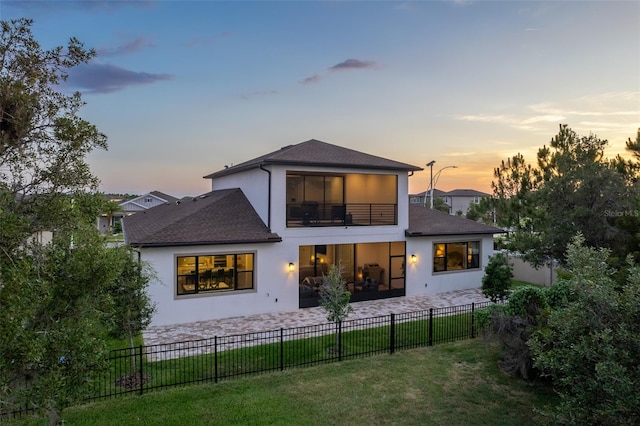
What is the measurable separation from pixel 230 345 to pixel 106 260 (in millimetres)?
7168

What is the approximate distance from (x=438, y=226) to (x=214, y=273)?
11.4 m

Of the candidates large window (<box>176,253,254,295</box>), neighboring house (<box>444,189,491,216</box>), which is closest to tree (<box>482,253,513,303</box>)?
large window (<box>176,253,254,295</box>)

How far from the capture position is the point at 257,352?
34.2 feet

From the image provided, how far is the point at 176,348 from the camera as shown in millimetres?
10797

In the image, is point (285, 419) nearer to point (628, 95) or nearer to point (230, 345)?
point (230, 345)

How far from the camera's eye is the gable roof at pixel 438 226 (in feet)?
59.6

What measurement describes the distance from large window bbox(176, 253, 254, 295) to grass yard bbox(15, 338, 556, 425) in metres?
6.11

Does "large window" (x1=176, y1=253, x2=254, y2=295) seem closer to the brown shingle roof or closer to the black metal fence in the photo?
the black metal fence

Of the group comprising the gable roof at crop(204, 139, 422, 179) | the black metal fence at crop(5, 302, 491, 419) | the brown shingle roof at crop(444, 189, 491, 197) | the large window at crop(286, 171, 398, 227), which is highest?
the brown shingle roof at crop(444, 189, 491, 197)

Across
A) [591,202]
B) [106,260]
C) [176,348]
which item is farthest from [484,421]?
[591,202]

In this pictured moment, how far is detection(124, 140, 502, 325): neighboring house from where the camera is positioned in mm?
13833

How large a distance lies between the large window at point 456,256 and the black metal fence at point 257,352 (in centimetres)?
558

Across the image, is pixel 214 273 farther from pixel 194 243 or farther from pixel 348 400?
pixel 348 400

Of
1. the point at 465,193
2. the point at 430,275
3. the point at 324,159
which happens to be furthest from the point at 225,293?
the point at 465,193
